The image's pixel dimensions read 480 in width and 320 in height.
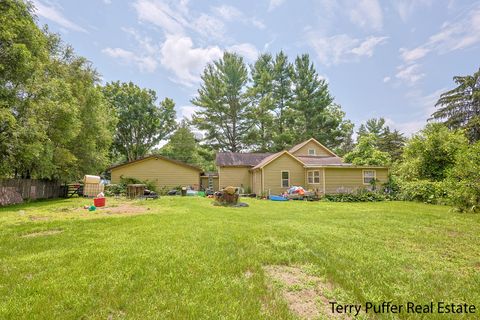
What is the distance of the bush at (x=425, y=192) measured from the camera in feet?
46.1

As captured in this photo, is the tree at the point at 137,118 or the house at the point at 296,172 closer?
the house at the point at 296,172

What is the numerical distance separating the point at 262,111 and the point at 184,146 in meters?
12.8

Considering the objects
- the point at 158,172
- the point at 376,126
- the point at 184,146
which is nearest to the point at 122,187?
the point at 158,172

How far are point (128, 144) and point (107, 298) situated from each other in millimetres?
38915

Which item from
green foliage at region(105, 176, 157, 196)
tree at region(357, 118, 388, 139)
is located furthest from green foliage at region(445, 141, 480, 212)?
tree at region(357, 118, 388, 139)

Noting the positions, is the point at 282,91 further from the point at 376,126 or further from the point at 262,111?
the point at 376,126

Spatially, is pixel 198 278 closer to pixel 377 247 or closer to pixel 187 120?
pixel 377 247

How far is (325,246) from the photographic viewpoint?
530 cm

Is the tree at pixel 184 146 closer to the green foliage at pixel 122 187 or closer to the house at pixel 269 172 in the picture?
the house at pixel 269 172

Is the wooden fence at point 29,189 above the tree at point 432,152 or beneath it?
beneath

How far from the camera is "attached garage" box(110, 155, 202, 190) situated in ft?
77.0

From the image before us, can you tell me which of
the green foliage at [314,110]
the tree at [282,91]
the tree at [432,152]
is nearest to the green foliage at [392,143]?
the green foliage at [314,110]

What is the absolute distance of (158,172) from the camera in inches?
931

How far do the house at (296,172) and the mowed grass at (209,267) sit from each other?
12.0 meters
